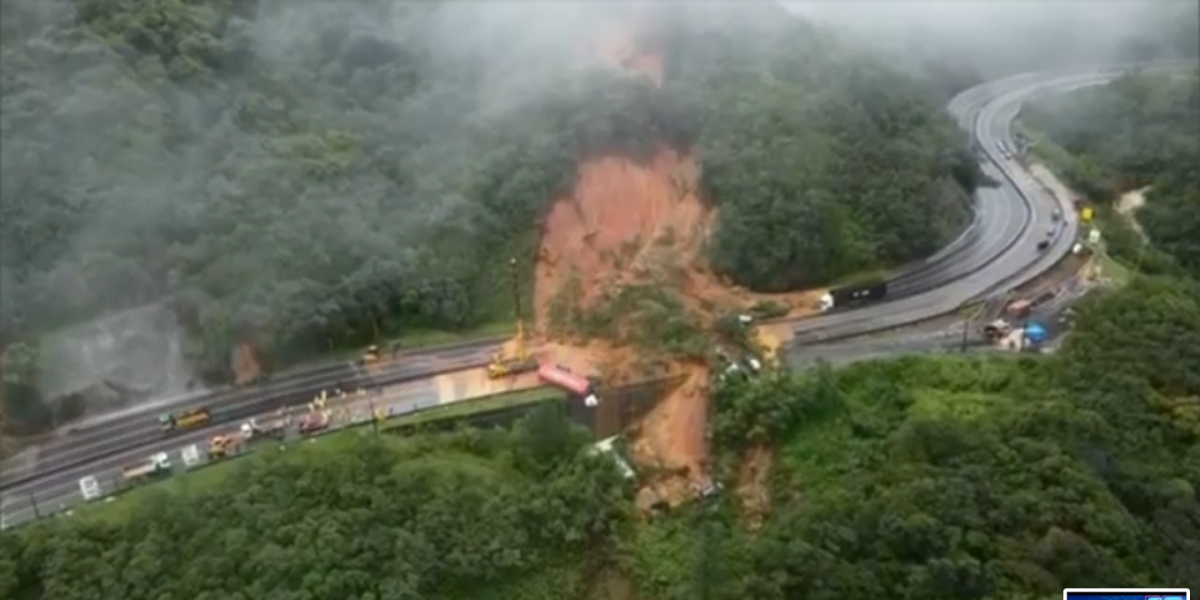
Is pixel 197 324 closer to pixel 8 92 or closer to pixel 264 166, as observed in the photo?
pixel 264 166

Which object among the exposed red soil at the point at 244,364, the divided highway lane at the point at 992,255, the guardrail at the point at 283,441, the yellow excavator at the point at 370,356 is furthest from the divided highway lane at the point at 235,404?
the divided highway lane at the point at 992,255

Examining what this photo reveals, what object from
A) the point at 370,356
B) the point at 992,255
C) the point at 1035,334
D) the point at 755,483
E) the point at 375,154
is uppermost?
the point at 375,154

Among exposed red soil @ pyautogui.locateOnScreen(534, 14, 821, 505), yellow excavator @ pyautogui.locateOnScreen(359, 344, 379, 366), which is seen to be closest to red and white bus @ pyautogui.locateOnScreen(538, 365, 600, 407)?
exposed red soil @ pyautogui.locateOnScreen(534, 14, 821, 505)

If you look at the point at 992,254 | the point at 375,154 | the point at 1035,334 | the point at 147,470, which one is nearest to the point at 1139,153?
the point at 992,254

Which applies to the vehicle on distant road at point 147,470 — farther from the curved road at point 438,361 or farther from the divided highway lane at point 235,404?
the divided highway lane at point 235,404

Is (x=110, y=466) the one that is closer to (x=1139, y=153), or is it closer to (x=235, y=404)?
(x=235, y=404)

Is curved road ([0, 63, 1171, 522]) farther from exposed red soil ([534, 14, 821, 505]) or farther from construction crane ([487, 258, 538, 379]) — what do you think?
exposed red soil ([534, 14, 821, 505])
